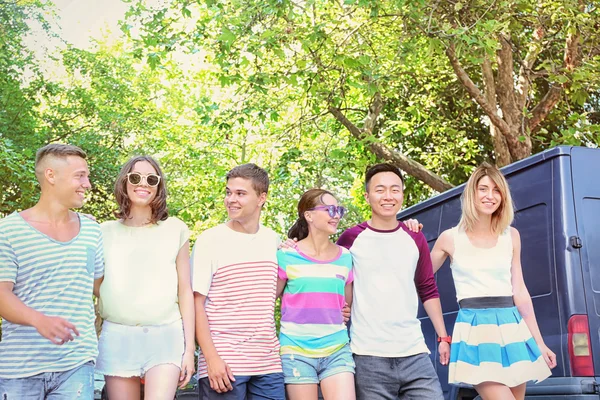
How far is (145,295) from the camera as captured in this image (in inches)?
172

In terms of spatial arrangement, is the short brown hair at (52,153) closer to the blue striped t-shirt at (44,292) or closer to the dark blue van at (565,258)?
the blue striped t-shirt at (44,292)

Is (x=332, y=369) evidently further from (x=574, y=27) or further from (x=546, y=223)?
(x=574, y=27)

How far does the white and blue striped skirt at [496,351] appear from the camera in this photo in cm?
466

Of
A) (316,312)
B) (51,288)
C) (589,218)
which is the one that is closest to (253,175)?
(316,312)

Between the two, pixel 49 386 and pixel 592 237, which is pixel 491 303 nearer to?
pixel 592 237

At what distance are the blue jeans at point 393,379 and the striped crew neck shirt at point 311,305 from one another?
0.21 m

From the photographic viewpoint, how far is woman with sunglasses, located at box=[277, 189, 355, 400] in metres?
4.52

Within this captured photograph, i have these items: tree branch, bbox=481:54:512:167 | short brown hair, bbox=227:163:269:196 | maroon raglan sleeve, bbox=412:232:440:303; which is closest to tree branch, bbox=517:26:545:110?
tree branch, bbox=481:54:512:167

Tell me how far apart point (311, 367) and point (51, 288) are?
4.79 feet

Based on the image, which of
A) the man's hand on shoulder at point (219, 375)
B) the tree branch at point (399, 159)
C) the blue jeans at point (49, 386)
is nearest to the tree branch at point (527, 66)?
the tree branch at point (399, 159)

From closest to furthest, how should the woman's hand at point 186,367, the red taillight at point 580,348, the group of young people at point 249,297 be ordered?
the group of young people at point 249,297, the woman's hand at point 186,367, the red taillight at point 580,348

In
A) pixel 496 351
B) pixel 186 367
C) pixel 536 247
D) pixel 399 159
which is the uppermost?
pixel 399 159

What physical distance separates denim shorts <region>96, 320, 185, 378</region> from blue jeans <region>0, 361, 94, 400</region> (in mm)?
239

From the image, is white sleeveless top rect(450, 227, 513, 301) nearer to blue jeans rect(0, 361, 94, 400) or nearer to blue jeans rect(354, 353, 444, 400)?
blue jeans rect(354, 353, 444, 400)
